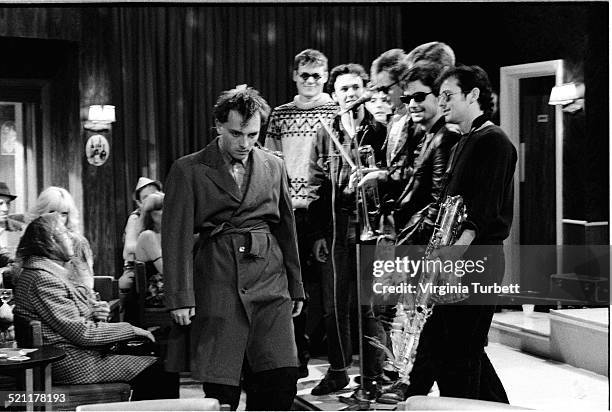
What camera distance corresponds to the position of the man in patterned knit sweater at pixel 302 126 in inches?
145

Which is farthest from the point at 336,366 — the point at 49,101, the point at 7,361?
the point at 49,101

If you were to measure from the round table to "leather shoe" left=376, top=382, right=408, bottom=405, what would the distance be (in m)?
1.34

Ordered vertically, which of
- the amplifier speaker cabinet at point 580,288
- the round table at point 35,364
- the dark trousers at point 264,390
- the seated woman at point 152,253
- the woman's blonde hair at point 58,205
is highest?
the woman's blonde hair at point 58,205

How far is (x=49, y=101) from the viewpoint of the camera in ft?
12.0

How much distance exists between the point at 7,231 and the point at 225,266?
91 centimetres

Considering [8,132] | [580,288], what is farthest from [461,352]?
[8,132]

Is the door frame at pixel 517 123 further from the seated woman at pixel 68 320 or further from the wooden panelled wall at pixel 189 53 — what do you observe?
the seated woman at pixel 68 320

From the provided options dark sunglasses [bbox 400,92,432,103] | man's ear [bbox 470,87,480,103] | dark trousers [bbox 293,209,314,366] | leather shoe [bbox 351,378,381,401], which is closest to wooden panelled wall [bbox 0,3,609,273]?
man's ear [bbox 470,87,480,103]

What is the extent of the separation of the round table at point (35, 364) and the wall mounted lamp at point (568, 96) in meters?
2.28

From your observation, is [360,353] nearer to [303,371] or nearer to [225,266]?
[303,371]

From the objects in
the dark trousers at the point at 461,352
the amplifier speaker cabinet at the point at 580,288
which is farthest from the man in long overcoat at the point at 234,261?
the amplifier speaker cabinet at the point at 580,288

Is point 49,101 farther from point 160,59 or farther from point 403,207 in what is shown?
point 403,207

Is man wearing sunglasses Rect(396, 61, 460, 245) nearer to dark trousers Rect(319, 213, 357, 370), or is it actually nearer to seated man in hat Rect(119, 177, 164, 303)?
dark trousers Rect(319, 213, 357, 370)

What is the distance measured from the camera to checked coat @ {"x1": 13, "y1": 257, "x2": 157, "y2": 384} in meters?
3.55
